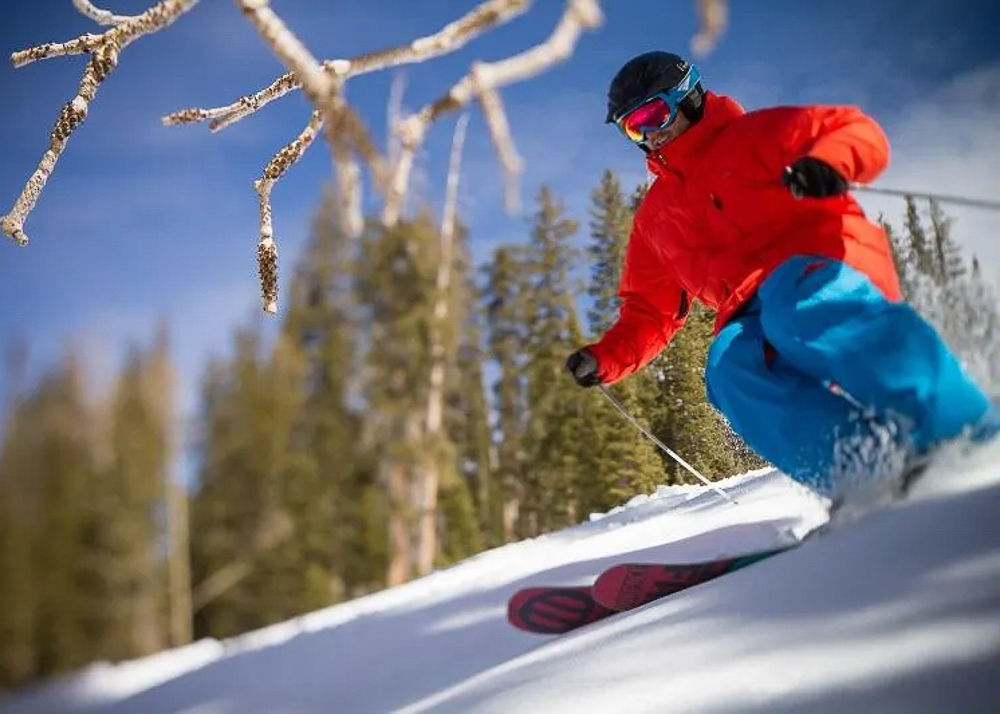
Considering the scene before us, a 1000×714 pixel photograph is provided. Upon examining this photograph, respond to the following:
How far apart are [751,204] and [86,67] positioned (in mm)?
1656

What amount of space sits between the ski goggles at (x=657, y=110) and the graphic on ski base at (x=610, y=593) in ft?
4.36

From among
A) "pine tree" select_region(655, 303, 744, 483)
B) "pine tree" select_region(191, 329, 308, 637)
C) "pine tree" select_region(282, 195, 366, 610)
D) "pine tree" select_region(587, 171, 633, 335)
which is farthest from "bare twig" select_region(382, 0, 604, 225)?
"pine tree" select_region(191, 329, 308, 637)

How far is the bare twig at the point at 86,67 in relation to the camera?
1.05 m

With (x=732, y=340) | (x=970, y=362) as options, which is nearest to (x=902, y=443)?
(x=970, y=362)

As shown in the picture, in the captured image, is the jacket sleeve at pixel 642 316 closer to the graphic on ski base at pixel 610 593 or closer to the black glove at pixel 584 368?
the black glove at pixel 584 368

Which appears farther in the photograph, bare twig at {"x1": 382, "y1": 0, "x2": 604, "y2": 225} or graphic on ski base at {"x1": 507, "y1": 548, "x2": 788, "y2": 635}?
graphic on ski base at {"x1": 507, "y1": 548, "x2": 788, "y2": 635}

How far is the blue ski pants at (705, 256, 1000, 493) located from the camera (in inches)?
59.4

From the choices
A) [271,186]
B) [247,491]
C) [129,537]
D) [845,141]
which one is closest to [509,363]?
[247,491]

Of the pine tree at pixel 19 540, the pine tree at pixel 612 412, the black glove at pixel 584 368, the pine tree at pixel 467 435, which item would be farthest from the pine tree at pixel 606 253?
the pine tree at pixel 19 540

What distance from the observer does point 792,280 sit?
1771mm

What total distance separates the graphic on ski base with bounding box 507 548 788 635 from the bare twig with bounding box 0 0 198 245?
187cm

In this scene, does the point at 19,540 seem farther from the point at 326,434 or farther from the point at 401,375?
the point at 401,375

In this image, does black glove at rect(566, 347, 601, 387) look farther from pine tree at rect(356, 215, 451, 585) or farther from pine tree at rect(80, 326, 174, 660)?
pine tree at rect(80, 326, 174, 660)

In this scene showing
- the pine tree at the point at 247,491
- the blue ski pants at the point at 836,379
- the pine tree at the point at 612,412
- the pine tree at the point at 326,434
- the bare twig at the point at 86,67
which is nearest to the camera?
the bare twig at the point at 86,67
